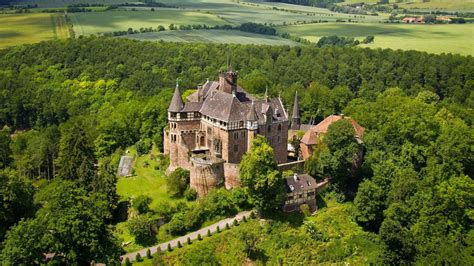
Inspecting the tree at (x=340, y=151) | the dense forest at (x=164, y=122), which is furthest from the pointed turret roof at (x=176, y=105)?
the tree at (x=340, y=151)

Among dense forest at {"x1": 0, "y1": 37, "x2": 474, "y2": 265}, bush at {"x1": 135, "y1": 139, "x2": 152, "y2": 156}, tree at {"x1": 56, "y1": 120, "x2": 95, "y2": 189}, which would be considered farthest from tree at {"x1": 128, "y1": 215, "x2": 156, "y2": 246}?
bush at {"x1": 135, "y1": 139, "x2": 152, "y2": 156}

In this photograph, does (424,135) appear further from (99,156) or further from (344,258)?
(99,156)

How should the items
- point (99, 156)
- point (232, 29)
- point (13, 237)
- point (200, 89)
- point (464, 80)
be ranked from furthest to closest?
point (232, 29) → point (464, 80) → point (99, 156) → point (200, 89) → point (13, 237)

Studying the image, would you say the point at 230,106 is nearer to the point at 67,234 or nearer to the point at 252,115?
the point at 252,115

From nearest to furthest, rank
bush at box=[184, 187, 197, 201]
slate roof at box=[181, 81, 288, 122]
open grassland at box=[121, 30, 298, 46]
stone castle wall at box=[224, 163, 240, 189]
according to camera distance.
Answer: stone castle wall at box=[224, 163, 240, 189] < bush at box=[184, 187, 197, 201] < slate roof at box=[181, 81, 288, 122] < open grassland at box=[121, 30, 298, 46]

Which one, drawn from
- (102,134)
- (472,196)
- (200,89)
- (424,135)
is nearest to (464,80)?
(424,135)

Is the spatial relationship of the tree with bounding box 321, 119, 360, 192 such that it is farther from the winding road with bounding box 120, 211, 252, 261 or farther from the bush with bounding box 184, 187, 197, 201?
the bush with bounding box 184, 187, 197, 201

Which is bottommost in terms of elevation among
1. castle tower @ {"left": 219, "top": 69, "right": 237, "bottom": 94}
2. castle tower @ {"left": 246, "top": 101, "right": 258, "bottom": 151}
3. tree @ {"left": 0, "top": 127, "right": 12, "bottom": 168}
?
tree @ {"left": 0, "top": 127, "right": 12, "bottom": 168}
